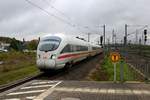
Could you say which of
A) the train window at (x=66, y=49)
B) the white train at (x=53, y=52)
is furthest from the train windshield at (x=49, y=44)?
the train window at (x=66, y=49)

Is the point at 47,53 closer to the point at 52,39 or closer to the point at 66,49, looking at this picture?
the point at 52,39

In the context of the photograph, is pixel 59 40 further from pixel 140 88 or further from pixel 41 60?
pixel 140 88

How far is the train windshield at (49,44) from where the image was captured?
22.8m

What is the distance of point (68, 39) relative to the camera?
2578cm

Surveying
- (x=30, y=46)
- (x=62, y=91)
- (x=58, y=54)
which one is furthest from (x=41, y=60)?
(x=30, y=46)

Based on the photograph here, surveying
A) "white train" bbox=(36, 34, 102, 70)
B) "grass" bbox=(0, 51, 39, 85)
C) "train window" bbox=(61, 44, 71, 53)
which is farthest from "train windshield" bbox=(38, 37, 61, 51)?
"grass" bbox=(0, 51, 39, 85)

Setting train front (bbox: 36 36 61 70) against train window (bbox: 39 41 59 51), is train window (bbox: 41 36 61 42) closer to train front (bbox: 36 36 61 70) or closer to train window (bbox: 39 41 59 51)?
train front (bbox: 36 36 61 70)

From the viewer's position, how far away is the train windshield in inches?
897

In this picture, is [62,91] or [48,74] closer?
[62,91]

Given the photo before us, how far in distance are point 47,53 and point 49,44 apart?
0.95m

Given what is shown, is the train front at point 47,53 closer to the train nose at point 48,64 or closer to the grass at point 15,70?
the train nose at point 48,64

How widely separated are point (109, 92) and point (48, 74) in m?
Answer: 10.8

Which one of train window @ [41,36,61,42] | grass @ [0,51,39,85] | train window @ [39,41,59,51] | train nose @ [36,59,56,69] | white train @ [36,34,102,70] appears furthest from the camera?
train window @ [41,36,61,42]

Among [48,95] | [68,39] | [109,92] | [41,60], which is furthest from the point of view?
[68,39]
